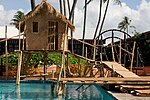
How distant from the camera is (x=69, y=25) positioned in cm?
1822

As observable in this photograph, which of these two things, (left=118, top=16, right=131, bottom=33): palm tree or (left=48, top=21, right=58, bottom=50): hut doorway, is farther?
(left=118, top=16, right=131, bottom=33): palm tree

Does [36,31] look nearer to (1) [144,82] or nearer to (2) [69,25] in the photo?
(2) [69,25]

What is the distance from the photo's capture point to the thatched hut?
17.5 meters

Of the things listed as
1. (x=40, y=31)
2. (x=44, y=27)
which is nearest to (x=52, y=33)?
(x=44, y=27)

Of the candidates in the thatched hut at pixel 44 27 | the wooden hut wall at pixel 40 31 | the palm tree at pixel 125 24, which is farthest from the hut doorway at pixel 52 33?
the palm tree at pixel 125 24

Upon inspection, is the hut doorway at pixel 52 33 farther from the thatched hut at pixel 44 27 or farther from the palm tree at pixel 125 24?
the palm tree at pixel 125 24

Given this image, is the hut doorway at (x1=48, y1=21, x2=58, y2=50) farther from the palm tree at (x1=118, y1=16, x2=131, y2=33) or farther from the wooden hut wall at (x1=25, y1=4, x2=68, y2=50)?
the palm tree at (x1=118, y1=16, x2=131, y2=33)

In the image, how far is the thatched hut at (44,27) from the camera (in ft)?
57.4

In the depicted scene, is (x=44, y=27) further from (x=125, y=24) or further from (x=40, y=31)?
(x=125, y=24)

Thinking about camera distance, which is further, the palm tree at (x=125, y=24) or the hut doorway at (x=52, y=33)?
the palm tree at (x=125, y=24)

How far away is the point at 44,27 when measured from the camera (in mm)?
17562

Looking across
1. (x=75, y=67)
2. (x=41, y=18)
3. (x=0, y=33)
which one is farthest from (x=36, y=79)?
(x=0, y=33)

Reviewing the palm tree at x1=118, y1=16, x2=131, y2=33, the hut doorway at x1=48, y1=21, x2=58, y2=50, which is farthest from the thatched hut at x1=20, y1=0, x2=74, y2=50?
the palm tree at x1=118, y1=16, x2=131, y2=33

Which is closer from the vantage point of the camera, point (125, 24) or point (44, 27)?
point (44, 27)
